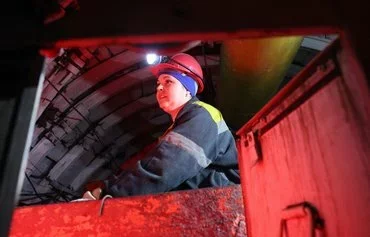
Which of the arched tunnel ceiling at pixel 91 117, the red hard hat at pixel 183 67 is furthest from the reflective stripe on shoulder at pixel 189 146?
the arched tunnel ceiling at pixel 91 117

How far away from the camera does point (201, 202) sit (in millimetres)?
2551

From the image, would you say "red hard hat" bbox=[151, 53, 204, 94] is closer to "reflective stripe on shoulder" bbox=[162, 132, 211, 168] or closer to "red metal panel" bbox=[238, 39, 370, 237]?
"reflective stripe on shoulder" bbox=[162, 132, 211, 168]

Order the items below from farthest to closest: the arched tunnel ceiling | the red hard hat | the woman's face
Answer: the arched tunnel ceiling < the red hard hat < the woman's face

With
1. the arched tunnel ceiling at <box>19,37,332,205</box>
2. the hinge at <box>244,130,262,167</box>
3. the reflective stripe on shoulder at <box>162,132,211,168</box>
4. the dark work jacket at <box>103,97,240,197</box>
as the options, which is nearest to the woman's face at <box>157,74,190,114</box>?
the dark work jacket at <box>103,97,240,197</box>

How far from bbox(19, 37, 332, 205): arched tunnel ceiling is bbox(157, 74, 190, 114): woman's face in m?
3.00

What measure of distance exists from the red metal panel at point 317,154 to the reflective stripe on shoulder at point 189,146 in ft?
2.44

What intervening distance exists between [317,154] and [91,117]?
7.85m

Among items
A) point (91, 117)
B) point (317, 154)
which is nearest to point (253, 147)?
point (317, 154)

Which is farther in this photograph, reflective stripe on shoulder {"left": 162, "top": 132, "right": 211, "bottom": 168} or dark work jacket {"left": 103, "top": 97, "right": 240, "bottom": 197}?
reflective stripe on shoulder {"left": 162, "top": 132, "right": 211, "bottom": 168}

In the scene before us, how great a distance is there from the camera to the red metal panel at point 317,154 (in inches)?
48.9

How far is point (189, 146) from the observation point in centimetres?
292

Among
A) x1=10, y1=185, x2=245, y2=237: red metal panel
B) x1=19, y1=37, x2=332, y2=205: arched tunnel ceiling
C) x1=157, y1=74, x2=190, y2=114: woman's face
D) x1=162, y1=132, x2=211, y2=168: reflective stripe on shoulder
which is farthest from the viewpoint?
x1=19, y1=37, x2=332, y2=205: arched tunnel ceiling

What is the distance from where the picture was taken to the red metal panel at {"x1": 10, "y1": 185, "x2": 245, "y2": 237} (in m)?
2.48

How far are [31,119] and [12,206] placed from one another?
0.29 metres
